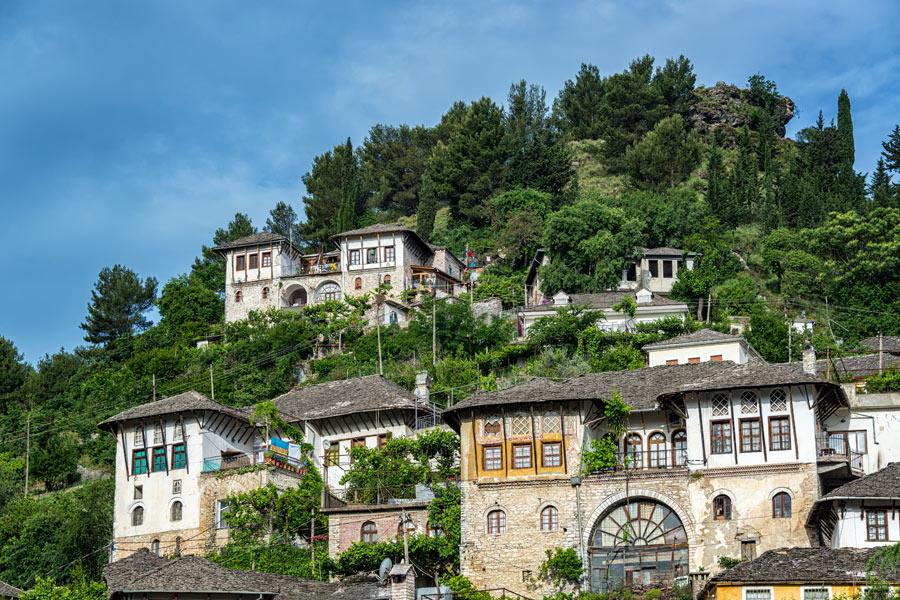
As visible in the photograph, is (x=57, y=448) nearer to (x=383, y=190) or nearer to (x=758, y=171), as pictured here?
(x=383, y=190)

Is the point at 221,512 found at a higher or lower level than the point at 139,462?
lower

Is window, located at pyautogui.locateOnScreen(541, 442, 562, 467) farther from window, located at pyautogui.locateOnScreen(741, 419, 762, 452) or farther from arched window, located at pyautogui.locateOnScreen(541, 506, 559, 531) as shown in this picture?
window, located at pyautogui.locateOnScreen(741, 419, 762, 452)

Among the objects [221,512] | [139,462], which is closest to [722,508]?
[221,512]

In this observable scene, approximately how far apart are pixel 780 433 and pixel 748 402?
156cm

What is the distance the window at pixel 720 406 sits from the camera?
Answer: 43938mm

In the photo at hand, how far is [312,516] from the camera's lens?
160 ft

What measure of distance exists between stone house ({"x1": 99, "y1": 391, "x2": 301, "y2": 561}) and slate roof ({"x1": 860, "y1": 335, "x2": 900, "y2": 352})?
2878 cm

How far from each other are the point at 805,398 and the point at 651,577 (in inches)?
332

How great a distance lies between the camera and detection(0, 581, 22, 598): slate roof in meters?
47.6

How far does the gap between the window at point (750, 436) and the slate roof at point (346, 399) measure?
48.9 feet

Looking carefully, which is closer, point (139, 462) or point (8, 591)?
point (8, 591)

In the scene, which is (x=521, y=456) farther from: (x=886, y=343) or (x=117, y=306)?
(x=117, y=306)

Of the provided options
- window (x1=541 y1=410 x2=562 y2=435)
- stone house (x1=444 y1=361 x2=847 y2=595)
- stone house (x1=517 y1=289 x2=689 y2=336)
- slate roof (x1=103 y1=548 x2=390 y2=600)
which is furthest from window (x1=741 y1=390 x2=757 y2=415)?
stone house (x1=517 y1=289 x2=689 y2=336)

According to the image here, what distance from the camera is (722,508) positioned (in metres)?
43.0
